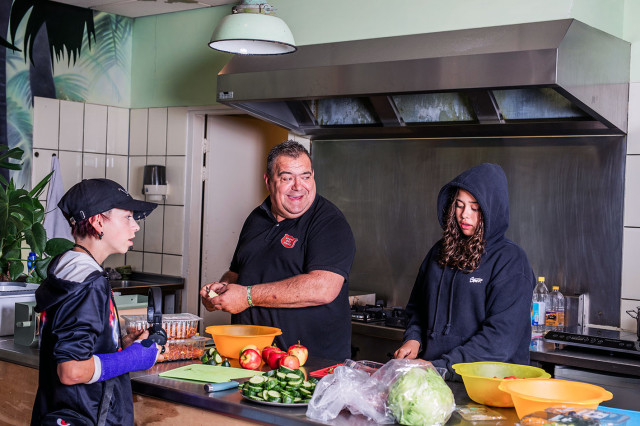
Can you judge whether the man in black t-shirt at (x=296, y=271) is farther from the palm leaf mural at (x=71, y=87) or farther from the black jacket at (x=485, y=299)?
the palm leaf mural at (x=71, y=87)

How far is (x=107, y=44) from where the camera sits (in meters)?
5.20

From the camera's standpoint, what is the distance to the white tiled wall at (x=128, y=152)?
4.89 meters

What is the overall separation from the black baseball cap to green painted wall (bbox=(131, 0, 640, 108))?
6.76 ft

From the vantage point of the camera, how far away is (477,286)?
2529 mm

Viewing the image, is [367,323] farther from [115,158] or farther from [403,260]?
[115,158]

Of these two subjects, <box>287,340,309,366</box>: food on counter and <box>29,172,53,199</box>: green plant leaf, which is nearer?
<box>287,340,309,366</box>: food on counter

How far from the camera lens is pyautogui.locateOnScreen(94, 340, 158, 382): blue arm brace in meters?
2.02

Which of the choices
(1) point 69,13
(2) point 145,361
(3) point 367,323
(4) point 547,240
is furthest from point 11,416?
(1) point 69,13

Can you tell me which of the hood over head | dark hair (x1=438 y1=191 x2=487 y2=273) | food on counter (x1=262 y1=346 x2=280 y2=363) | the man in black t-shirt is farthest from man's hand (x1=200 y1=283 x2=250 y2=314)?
the hood over head

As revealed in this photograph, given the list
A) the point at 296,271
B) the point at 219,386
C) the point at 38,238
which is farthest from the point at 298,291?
the point at 38,238

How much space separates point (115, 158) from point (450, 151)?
242cm

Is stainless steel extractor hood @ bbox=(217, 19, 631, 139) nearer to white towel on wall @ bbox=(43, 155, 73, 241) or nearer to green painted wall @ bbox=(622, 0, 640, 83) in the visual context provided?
green painted wall @ bbox=(622, 0, 640, 83)

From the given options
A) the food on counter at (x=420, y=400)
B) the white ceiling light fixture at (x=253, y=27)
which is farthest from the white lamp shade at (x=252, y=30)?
the food on counter at (x=420, y=400)

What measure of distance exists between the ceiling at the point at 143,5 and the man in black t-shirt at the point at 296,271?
2155 millimetres
